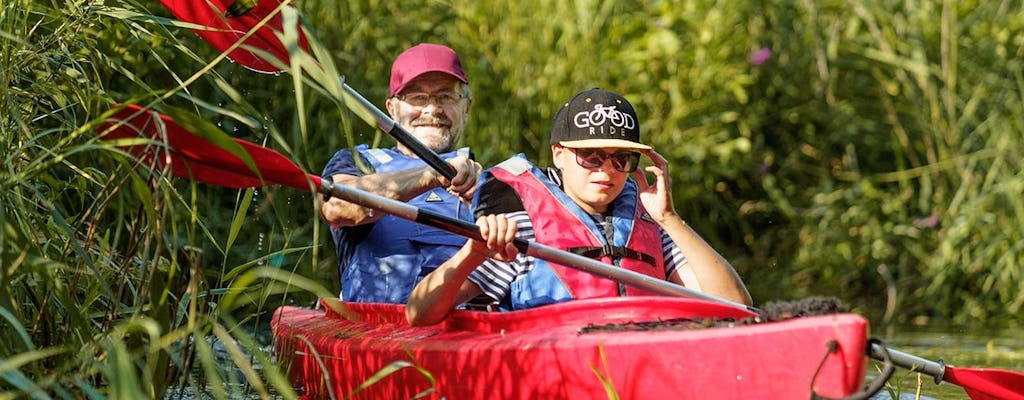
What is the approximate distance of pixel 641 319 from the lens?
3.21m

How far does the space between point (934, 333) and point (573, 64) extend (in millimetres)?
2146

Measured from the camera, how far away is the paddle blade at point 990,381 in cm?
364

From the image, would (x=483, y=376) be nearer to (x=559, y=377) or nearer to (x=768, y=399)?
(x=559, y=377)

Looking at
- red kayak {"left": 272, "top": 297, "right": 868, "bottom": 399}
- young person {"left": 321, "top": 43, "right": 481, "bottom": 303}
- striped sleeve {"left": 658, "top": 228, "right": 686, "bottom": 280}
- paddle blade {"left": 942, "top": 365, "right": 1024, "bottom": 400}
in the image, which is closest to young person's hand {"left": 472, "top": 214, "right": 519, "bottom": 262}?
red kayak {"left": 272, "top": 297, "right": 868, "bottom": 399}

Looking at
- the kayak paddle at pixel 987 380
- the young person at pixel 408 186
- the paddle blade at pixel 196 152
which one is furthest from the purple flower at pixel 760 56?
the paddle blade at pixel 196 152

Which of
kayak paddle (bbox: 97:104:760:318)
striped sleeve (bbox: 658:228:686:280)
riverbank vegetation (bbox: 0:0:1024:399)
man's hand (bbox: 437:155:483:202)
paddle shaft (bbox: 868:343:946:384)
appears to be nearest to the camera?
kayak paddle (bbox: 97:104:760:318)

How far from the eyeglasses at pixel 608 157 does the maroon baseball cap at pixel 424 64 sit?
1.04m

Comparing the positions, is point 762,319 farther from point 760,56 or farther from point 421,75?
point 760,56

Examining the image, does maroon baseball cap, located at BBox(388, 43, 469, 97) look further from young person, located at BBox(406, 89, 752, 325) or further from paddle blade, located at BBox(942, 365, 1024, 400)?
paddle blade, located at BBox(942, 365, 1024, 400)

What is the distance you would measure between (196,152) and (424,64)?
1.66 m

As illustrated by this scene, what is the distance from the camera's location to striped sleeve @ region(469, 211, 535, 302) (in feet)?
11.6

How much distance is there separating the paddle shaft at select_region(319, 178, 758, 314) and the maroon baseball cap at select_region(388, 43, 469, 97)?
1.21 m

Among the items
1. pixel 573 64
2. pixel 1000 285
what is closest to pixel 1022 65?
pixel 1000 285

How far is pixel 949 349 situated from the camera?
605 centimetres
